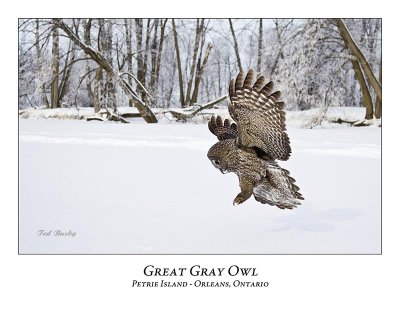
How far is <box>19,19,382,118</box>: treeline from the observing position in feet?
14.0

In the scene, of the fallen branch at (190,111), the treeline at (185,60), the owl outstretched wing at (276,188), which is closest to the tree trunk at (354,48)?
the treeline at (185,60)

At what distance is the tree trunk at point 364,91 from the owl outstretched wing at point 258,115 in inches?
75.9

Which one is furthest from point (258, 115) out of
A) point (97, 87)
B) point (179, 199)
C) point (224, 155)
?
point (97, 87)

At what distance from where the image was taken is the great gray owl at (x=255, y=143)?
2467mm

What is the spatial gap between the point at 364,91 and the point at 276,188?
2277 millimetres

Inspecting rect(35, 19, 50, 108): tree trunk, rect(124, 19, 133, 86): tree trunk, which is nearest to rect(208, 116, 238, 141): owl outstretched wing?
rect(124, 19, 133, 86): tree trunk

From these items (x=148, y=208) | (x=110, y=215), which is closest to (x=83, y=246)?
(x=110, y=215)

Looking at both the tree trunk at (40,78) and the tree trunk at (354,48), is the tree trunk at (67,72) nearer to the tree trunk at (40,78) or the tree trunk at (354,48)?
the tree trunk at (40,78)

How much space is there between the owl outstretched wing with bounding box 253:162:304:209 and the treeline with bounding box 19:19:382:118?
163 cm

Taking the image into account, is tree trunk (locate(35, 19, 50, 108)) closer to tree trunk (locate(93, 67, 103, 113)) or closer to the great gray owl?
tree trunk (locate(93, 67, 103, 113))

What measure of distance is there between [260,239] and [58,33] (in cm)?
303

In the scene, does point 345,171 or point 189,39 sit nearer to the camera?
point 345,171

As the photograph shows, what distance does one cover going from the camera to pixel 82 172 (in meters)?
3.72
